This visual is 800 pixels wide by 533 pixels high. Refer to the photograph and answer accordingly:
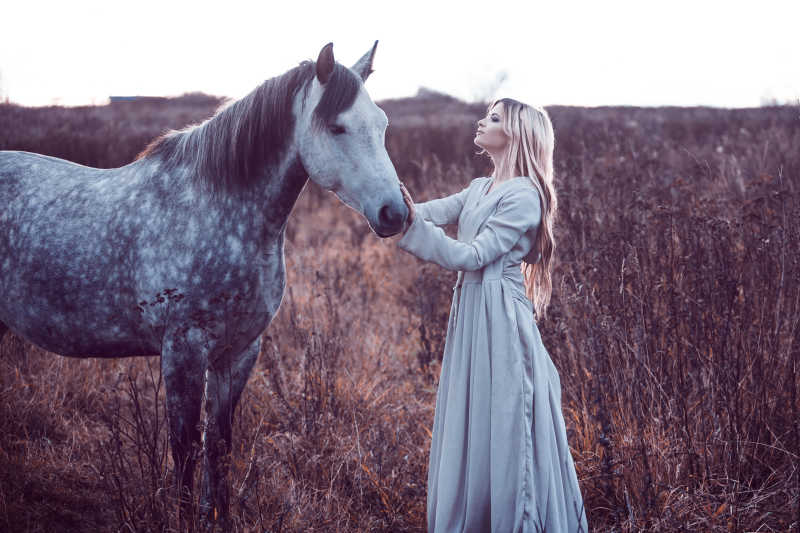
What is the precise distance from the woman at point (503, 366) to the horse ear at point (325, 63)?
0.59 meters

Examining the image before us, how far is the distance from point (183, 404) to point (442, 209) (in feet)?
4.51

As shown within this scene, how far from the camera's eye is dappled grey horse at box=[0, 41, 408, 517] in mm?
2018

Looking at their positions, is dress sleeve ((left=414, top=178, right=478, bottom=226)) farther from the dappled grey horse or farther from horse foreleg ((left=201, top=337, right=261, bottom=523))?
horse foreleg ((left=201, top=337, right=261, bottom=523))

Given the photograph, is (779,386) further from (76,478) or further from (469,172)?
(469,172)

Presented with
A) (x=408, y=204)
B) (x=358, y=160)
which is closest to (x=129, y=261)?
(x=358, y=160)

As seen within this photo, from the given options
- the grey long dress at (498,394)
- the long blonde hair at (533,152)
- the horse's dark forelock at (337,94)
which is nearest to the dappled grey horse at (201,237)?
the horse's dark forelock at (337,94)

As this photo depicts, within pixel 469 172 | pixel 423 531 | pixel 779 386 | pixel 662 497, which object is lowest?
pixel 423 531

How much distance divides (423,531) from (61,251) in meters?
2.10

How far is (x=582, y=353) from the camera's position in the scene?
10.8ft

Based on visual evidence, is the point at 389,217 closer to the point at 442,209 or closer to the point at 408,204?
the point at 408,204

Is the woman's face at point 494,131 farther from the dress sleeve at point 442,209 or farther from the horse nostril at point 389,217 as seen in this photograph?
the horse nostril at point 389,217

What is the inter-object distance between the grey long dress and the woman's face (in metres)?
0.21

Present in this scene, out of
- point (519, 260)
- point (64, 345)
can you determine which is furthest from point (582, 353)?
→ point (64, 345)

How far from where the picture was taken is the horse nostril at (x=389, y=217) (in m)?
1.91
